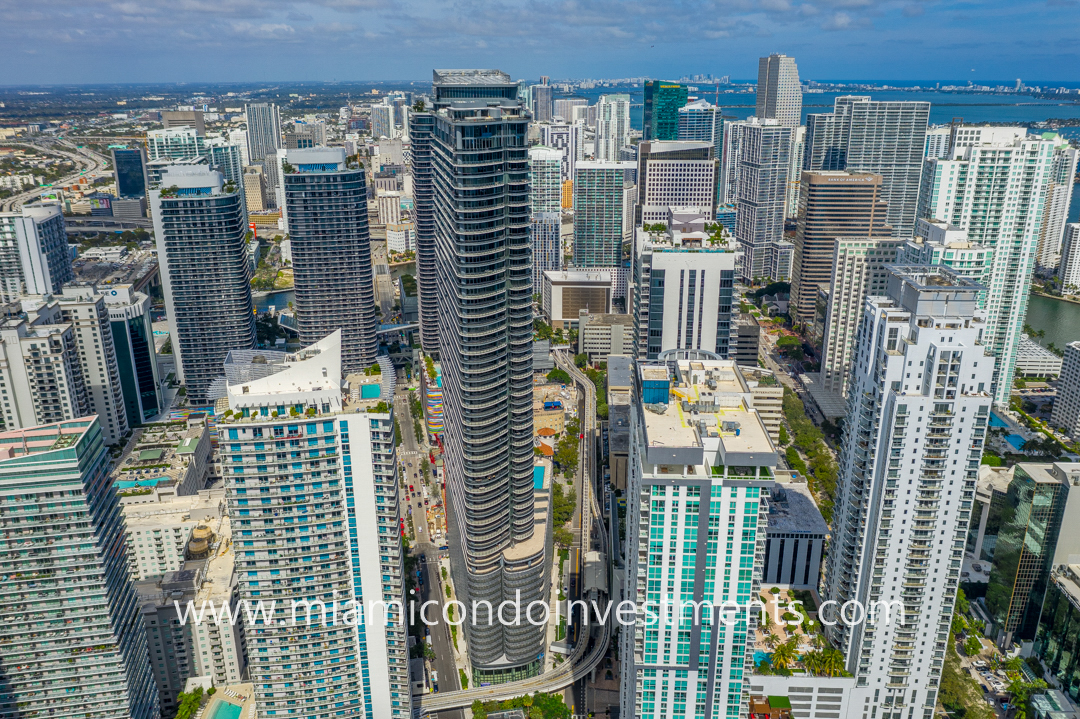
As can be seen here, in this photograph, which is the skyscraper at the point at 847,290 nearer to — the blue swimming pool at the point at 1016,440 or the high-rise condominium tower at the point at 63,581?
the blue swimming pool at the point at 1016,440

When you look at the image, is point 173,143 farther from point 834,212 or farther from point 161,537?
point 834,212

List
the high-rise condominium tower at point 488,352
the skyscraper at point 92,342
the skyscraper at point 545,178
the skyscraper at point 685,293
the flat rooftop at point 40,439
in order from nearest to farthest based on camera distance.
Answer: the flat rooftop at point 40,439 → the high-rise condominium tower at point 488,352 → the skyscraper at point 685,293 → the skyscraper at point 92,342 → the skyscraper at point 545,178

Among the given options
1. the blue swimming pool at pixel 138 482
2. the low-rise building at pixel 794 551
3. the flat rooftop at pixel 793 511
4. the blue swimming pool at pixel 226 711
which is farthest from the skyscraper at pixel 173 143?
the low-rise building at pixel 794 551

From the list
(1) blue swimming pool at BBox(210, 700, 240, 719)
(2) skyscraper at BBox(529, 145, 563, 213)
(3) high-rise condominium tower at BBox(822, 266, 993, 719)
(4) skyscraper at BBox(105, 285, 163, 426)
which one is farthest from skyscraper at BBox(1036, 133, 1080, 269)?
(1) blue swimming pool at BBox(210, 700, 240, 719)

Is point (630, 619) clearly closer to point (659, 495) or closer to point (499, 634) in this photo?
point (659, 495)

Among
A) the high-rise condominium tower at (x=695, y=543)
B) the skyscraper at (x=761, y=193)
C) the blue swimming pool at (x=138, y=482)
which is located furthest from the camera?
the skyscraper at (x=761, y=193)

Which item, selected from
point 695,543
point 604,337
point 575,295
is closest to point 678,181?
point 575,295
